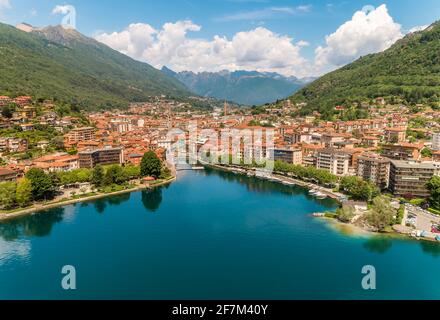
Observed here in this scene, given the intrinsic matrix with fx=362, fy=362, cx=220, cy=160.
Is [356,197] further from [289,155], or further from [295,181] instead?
[289,155]

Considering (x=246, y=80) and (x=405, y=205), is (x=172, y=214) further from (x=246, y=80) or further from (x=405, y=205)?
(x=246, y=80)

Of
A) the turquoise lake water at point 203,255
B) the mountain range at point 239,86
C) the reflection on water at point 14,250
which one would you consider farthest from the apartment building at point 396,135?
the mountain range at point 239,86

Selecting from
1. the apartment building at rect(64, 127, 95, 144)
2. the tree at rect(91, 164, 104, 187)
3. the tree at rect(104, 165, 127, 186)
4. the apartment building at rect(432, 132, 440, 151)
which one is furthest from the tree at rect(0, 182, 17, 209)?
the apartment building at rect(432, 132, 440, 151)

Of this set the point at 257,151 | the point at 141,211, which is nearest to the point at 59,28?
the point at 257,151

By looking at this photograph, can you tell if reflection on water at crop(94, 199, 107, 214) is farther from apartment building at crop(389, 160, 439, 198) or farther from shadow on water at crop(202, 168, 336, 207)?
apartment building at crop(389, 160, 439, 198)

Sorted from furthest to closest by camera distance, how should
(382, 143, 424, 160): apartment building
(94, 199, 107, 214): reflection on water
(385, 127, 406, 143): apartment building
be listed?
(385, 127, 406, 143): apartment building
(382, 143, 424, 160): apartment building
(94, 199, 107, 214): reflection on water

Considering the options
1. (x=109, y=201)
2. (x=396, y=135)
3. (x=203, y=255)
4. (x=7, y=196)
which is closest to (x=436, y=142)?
(x=396, y=135)

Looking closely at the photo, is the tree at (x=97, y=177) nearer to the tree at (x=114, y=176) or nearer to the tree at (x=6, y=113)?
the tree at (x=114, y=176)
